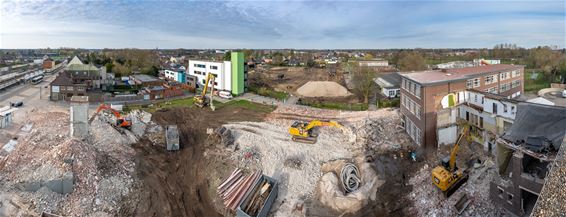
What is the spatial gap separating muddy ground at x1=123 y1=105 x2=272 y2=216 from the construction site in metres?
0.06

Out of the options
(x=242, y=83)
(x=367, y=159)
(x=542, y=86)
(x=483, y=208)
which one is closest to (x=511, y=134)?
(x=483, y=208)

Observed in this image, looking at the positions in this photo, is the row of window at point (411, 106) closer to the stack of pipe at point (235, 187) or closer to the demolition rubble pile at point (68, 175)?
the stack of pipe at point (235, 187)

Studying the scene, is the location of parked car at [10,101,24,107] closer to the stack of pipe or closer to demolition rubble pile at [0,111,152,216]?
demolition rubble pile at [0,111,152,216]

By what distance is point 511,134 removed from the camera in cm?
1600

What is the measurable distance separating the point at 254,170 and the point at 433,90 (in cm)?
1145

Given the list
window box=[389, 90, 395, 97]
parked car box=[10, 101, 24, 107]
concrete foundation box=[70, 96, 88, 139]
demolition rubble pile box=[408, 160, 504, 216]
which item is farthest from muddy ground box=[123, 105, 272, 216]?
window box=[389, 90, 395, 97]

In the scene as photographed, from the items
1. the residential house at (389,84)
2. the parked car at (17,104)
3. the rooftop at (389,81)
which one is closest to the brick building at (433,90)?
the residential house at (389,84)

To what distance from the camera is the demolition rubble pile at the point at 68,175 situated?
16562 mm

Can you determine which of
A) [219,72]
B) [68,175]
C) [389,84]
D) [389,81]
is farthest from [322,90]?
[68,175]

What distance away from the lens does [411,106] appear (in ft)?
81.4

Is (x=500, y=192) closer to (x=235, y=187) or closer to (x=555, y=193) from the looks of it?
(x=555, y=193)

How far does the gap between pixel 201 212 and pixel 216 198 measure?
4.16 feet

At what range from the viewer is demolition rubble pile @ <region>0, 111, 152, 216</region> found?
16562 mm

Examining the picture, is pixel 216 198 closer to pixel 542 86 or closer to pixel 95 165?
pixel 95 165
